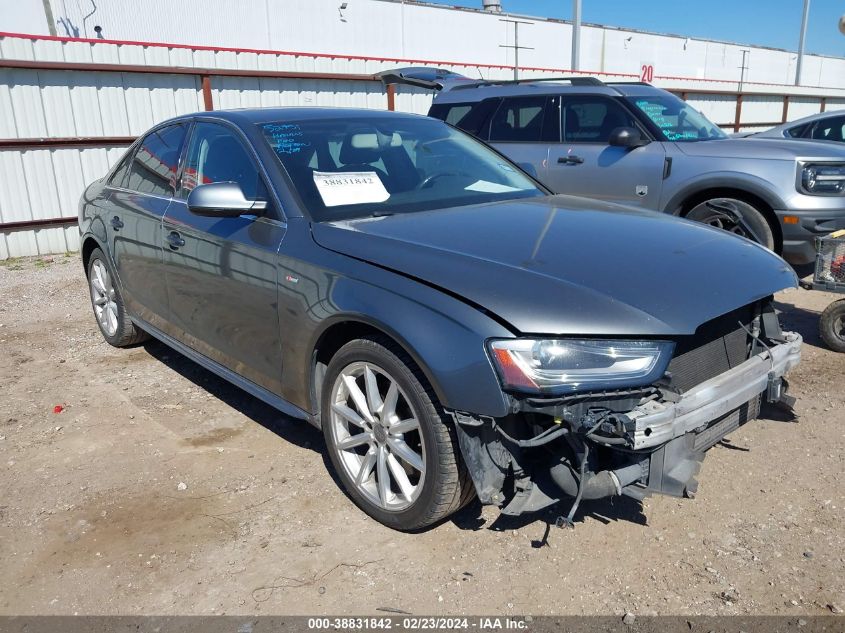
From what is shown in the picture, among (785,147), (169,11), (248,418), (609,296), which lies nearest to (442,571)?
(609,296)

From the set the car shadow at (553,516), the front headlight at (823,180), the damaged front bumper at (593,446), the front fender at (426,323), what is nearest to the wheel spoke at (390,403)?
the front fender at (426,323)

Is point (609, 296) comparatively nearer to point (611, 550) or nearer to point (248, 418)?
point (611, 550)

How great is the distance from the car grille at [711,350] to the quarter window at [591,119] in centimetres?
442

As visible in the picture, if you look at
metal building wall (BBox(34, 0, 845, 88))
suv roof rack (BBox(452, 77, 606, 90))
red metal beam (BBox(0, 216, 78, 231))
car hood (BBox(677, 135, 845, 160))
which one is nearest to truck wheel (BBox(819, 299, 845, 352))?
car hood (BBox(677, 135, 845, 160))

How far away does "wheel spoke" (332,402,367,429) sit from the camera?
301 cm

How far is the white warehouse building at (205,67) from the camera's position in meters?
9.45

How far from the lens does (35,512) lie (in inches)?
130

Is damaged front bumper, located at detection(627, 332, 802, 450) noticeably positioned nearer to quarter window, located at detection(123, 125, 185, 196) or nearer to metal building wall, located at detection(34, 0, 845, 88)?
quarter window, located at detection(123, 125, 185, 196)

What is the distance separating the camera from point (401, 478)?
9.51 feet

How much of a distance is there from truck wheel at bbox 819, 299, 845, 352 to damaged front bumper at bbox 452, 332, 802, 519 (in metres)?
2.95

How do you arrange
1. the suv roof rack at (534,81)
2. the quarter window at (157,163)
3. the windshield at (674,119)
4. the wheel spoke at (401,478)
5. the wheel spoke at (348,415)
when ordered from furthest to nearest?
1. the suv roof rack at (534,81)
2. the windshield at (674,119)
3. the quarter window at (157,163)
4. the wheel spoke at (348,415)
5. the wheel spoke at (401,478)

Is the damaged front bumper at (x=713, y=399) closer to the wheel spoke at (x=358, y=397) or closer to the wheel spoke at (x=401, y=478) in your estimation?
the wheel spoke at (x=401, y=478)

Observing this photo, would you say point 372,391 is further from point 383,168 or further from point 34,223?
point 34,223

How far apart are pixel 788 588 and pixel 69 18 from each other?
25.2 metres
